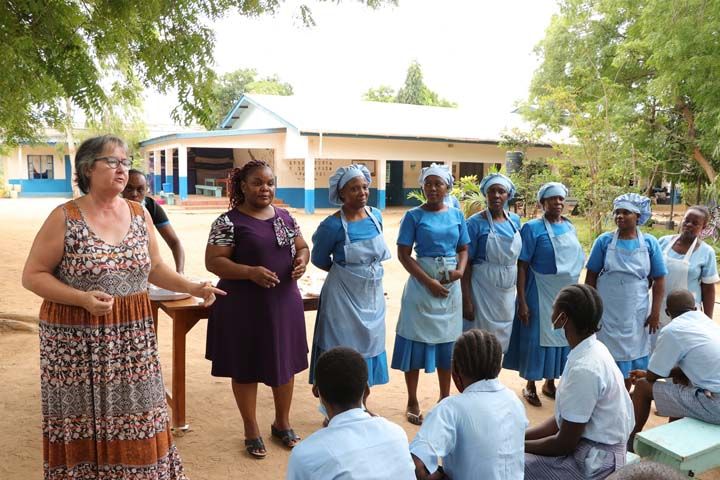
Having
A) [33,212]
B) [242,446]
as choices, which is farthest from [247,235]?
[33,212]

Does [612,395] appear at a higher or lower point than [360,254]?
A: lower

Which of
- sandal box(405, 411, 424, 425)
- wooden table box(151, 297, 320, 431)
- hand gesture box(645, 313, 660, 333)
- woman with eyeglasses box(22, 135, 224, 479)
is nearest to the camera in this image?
woman with eyeglasses box(22, 135, 224, 479)

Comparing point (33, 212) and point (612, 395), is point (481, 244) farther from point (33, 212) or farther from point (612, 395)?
point (33, 212)

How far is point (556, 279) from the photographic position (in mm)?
4391

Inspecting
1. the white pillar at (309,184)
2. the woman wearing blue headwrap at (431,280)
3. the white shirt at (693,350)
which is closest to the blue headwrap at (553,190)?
the woman wearing blue headwrap at (431,280)

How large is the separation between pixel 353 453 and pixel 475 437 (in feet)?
1.82

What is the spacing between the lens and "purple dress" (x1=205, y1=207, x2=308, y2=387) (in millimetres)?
3438

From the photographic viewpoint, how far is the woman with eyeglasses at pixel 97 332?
8.22 feet

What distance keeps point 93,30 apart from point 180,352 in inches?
93.7

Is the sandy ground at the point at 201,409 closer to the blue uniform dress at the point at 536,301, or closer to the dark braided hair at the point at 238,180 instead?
the blue uniform dress at the point at 536,301

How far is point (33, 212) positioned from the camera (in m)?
22.2

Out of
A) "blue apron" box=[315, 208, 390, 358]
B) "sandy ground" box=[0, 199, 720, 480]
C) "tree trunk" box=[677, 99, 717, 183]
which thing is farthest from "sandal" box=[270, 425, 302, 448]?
"tree trunk" box=[677, 99, 717, 183]

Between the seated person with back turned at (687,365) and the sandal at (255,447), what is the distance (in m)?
2.34

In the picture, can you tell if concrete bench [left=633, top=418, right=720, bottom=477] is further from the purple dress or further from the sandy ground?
the purple dress
